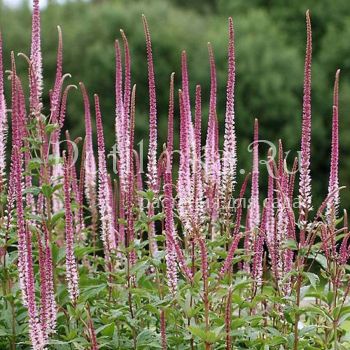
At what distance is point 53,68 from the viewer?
34.7 meters

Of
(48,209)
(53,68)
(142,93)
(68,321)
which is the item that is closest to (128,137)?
(48,209)

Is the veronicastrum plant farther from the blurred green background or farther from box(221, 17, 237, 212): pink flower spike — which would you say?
the blurred green background

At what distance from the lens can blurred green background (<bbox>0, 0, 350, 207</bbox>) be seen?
31.8m

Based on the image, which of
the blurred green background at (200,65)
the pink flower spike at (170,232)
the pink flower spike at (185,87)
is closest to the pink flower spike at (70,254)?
the pink flower spike at (170,232)

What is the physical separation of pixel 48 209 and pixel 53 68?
28515 millimetres

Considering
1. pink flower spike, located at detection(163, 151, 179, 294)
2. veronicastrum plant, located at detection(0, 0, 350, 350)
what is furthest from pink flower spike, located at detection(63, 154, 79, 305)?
pink flower spike, located at detection(163, 151, 179, 294)

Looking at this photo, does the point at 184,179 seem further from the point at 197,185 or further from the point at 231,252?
the point at 231,252

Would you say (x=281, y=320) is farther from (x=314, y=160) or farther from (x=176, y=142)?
(x=314, y=160)

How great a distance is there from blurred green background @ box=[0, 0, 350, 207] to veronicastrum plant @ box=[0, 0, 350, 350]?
21720 millimetres

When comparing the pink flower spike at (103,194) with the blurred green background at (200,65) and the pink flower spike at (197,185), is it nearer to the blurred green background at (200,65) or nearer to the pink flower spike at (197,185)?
the pink flower spike at (197,185)

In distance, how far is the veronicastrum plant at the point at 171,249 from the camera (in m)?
6.01

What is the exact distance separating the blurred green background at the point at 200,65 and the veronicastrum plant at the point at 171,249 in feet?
71.3

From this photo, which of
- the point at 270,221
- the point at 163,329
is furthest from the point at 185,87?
the point at 163,329

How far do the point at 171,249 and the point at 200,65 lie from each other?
27.9m
